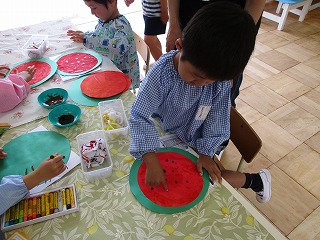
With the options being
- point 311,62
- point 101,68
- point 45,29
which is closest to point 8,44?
point 45,29

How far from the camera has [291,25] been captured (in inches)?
122

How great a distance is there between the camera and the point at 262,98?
85.0 inches

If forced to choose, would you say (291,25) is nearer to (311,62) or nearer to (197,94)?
(311,62)

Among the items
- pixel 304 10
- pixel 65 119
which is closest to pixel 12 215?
pixel 65 119

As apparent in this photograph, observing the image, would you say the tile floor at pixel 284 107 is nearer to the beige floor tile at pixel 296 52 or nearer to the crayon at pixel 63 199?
the beige floor tile at pixel 296 52

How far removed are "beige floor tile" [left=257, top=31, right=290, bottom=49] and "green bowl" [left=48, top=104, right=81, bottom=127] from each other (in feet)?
8.09

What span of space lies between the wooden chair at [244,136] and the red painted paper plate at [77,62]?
0.66 metres

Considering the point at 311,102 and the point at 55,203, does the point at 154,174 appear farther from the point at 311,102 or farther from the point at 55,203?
the point at 311,102

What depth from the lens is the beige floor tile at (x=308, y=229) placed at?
1334 mm

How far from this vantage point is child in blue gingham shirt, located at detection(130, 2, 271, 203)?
0.61 m

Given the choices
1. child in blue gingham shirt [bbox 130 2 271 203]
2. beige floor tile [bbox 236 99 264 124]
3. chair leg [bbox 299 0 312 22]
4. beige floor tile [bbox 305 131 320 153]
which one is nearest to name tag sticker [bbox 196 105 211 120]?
child in blue gingham shirt [bbox 130 2 271 203]

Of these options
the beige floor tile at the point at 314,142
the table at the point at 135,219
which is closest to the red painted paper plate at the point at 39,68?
the table at the point at 135,219

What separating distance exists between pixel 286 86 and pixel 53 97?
2010 millimetres

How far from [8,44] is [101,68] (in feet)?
1.84
